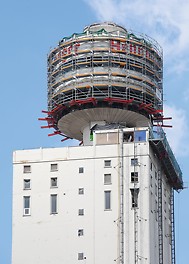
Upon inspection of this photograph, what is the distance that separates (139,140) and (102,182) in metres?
6.52

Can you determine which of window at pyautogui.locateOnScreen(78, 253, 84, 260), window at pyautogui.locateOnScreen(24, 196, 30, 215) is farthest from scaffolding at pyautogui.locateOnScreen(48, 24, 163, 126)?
window at pyautogui.locateOnScreen(78, 253, 84, 260)

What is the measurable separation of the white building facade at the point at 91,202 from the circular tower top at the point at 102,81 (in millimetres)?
4598

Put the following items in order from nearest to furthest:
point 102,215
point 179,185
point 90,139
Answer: point 102,215 < point 90,139 < point 179,185

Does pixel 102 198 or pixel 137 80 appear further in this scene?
pixel 137 80

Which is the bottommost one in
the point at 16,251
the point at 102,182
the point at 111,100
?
the point at 16,251

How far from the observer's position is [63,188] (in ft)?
402

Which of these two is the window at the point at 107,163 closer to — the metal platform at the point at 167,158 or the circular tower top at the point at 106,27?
the metal platform at the point at 167,158

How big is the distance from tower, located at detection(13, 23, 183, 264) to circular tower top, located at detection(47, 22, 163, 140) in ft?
0.39

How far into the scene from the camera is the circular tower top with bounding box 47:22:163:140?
417ft

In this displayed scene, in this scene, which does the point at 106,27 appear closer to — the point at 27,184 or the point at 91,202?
the point at 27,184

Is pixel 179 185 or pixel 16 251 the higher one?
pixel 179 185

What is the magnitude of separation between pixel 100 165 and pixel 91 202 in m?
4.44

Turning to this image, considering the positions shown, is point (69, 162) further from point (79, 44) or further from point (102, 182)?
point (79, 44)

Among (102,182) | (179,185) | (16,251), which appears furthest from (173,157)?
(16,251)
